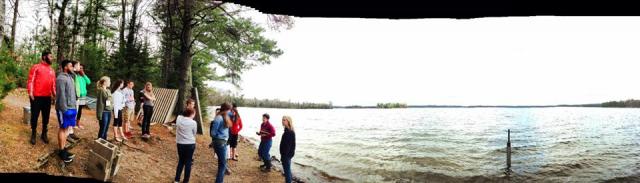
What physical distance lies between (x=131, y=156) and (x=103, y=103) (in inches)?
34.8

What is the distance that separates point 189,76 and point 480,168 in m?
10.2

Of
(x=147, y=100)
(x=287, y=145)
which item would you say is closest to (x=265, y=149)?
(x=287, y=145)

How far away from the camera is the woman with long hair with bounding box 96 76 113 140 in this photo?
5574mm

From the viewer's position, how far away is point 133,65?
32.4 ft

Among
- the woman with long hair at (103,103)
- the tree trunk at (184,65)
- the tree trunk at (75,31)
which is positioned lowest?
A: the woman with long hair at (103,103)

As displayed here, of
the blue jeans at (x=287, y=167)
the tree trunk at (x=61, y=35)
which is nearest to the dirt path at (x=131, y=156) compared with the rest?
the blue jeans at (x=287, y=167)

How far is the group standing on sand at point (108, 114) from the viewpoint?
4.37m

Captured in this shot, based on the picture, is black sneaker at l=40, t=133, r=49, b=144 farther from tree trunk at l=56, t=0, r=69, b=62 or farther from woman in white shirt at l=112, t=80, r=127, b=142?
tree trunk at l=56, t=0, r=69, b=62

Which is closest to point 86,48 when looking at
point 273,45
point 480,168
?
point 273,45

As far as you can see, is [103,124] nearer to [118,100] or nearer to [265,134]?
[118,100]

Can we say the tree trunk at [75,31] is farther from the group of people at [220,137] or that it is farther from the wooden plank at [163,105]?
the group of people at [220,137]

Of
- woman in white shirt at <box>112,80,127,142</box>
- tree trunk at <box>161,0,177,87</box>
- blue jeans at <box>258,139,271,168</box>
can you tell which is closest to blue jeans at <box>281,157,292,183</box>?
blue jeans at <box>258,139,271,168</box>

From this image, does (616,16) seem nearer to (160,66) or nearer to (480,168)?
(160,66)

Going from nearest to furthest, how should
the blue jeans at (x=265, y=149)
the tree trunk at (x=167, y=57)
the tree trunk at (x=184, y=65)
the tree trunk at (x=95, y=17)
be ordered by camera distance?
1. the blue jeans at (x=265, y=149)
2. the tree trunk at (x=184, y=65)
3. the tree trunk at (x=167, y=57)
4. the tree trunk at (x=95, y=17)
